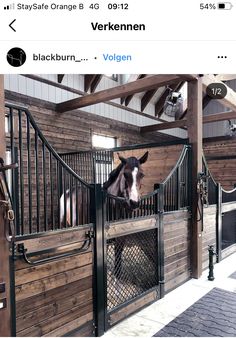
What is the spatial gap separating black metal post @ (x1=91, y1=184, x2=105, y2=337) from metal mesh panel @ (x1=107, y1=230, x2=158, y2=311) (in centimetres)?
21

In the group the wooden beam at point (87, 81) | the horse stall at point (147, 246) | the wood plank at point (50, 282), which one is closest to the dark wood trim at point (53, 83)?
the wooden beam at point (87, 81)

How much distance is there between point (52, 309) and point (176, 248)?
1.71 metres

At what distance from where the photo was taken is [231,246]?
14.3 ft

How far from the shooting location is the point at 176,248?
3.02 meters

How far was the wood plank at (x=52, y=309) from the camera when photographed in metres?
1.57

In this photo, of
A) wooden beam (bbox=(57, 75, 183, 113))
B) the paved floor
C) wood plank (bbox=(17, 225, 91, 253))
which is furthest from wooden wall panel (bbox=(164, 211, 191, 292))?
wooden beam (bbox=(57, 75, 183, 113))

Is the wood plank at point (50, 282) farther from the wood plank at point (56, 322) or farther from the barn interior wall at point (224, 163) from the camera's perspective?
the barn interior wall at point (224, 163)

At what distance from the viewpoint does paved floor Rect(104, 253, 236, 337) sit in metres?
2.11

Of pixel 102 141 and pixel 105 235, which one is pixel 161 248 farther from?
pixel 102 141

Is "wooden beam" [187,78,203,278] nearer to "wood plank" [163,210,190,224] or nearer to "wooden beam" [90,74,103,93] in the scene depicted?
"wood plank" [163,210,190,224]

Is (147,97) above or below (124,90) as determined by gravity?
above

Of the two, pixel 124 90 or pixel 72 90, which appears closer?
pixel 124 90

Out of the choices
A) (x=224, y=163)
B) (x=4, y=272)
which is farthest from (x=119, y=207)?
(x=224, y=163)
